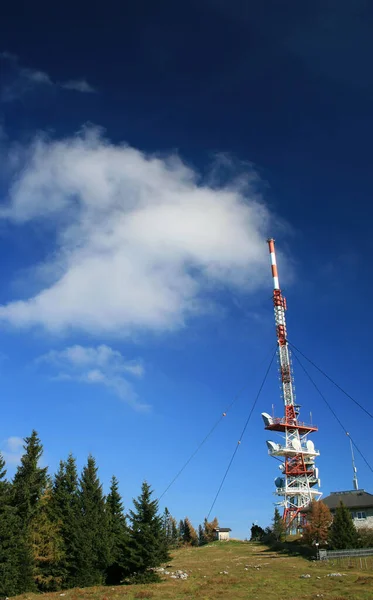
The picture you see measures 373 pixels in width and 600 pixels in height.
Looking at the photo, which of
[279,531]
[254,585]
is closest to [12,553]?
[254,585]

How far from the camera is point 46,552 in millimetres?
43469

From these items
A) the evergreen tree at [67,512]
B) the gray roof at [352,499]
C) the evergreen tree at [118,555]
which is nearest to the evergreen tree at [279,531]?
the gray roof at [352,499]

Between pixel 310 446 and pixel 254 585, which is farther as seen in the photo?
pixel 310 446

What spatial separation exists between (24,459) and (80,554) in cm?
1008

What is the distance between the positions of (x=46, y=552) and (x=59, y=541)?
1459mm

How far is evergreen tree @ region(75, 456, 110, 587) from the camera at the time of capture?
44.2 m

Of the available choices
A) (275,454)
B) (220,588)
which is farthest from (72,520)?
(275,454)

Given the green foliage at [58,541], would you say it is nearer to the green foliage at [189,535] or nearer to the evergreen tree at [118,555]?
the evergreen tree at [118,555]

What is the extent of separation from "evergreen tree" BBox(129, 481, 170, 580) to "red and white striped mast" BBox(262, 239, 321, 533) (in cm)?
4107

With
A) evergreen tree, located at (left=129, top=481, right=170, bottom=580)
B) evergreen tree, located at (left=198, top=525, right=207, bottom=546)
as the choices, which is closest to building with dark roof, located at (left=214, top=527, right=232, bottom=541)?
evergreen tree, located at (left=198, top=525, right=207, bottom=546)

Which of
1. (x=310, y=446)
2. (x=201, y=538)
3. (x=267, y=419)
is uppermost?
(x=267, y=419)

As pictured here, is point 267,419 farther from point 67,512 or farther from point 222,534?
point 67,512

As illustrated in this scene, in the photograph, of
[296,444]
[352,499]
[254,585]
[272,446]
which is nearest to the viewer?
[254,585]

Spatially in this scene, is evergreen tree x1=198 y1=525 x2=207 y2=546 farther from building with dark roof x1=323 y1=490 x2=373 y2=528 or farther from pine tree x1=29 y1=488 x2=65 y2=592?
pine tree x1=29 y1=488 x2=65 y2=592
